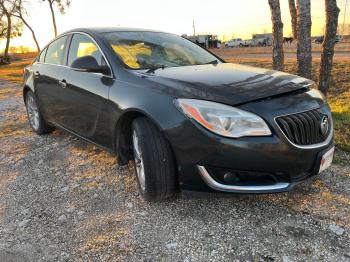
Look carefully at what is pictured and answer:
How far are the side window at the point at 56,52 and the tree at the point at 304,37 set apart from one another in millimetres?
3775

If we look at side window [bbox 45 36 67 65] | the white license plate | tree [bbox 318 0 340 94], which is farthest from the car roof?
tree [bbox 318 0 340 94]

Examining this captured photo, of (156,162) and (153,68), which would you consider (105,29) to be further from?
(156,162)

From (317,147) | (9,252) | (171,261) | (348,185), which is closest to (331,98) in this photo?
(348,185)

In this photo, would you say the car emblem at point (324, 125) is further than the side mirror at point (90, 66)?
No

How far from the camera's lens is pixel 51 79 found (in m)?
5.15

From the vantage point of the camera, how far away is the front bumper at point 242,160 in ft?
9.38

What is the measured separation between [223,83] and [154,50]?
52.7 inches

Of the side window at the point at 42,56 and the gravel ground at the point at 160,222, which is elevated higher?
the side window at the point at 42,56

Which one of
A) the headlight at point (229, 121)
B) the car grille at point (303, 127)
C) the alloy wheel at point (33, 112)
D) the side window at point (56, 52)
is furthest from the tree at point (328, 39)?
the alloy wheel at point (33, 112)

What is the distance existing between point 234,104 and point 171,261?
1209 millimetres

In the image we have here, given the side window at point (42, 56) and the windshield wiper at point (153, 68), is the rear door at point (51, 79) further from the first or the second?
the windshield wiper at point (153, 68)

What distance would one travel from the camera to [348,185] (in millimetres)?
3752

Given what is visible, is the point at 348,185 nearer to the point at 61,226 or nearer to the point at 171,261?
the point at 171,261

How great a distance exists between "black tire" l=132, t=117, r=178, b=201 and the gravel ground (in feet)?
0.72
